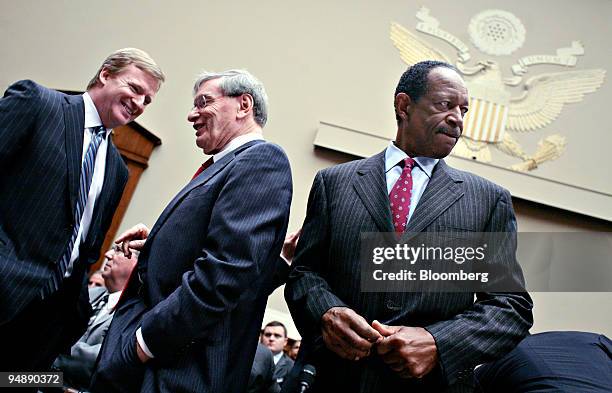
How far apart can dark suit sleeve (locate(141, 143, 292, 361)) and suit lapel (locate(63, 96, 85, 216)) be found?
54 centimetres

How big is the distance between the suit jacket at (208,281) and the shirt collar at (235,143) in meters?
0.06

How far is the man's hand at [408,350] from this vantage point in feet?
4.18

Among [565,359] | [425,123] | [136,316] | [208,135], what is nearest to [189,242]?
[136,316]

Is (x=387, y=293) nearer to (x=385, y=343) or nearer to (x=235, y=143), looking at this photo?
(x=385, y=343)

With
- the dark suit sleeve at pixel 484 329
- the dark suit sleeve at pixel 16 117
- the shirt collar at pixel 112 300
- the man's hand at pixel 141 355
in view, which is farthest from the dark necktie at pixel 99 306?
the dark suit sleeve at pixel 484 329

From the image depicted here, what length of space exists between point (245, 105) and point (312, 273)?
59 cm

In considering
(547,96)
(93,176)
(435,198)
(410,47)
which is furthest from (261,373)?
(547,96)

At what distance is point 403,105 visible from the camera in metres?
1.75

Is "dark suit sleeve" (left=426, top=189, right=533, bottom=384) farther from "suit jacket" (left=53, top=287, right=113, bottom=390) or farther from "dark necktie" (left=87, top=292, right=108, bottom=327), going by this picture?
"dark necktie" (left=87, top=292, right=108, bottom=327)

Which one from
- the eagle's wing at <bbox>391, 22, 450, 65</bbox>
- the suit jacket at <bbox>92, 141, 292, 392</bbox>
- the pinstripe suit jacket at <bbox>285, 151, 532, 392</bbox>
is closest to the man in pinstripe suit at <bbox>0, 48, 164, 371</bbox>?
the suit jacket at <bbox>92, 141, 292, 392</bbox>

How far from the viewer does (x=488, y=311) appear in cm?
139

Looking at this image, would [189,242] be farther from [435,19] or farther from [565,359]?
[435,19]

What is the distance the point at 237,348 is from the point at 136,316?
0.28 metres

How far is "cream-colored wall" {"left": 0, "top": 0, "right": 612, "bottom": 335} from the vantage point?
634 centimetres
